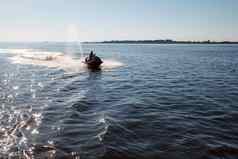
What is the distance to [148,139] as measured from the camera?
970 cm

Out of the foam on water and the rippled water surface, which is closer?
the rippled water surface

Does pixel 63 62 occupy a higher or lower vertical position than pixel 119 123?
higher

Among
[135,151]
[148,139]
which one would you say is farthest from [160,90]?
[135,151]

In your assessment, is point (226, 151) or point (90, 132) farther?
point (90, 132)

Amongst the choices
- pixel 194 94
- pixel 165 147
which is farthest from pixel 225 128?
pixel 194 94

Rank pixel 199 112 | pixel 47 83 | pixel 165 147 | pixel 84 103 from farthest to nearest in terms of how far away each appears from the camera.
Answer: pixel 47 83 < pixel 84 103 < pixel 199 112 < pixel 165 147

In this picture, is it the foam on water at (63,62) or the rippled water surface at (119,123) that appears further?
the foam on water at (63,62)

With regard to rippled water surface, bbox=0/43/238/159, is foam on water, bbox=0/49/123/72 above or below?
above

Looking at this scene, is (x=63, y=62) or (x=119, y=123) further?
(x=63, y=62)

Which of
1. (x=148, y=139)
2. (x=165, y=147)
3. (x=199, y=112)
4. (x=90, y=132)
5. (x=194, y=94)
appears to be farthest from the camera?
(x=194, y=94)

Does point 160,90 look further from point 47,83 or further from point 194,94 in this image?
point 47,83

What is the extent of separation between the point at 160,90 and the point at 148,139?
393 inches

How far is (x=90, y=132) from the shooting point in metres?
10.4

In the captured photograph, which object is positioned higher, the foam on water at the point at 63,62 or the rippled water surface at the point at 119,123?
the foam on water at the point at 63,62
